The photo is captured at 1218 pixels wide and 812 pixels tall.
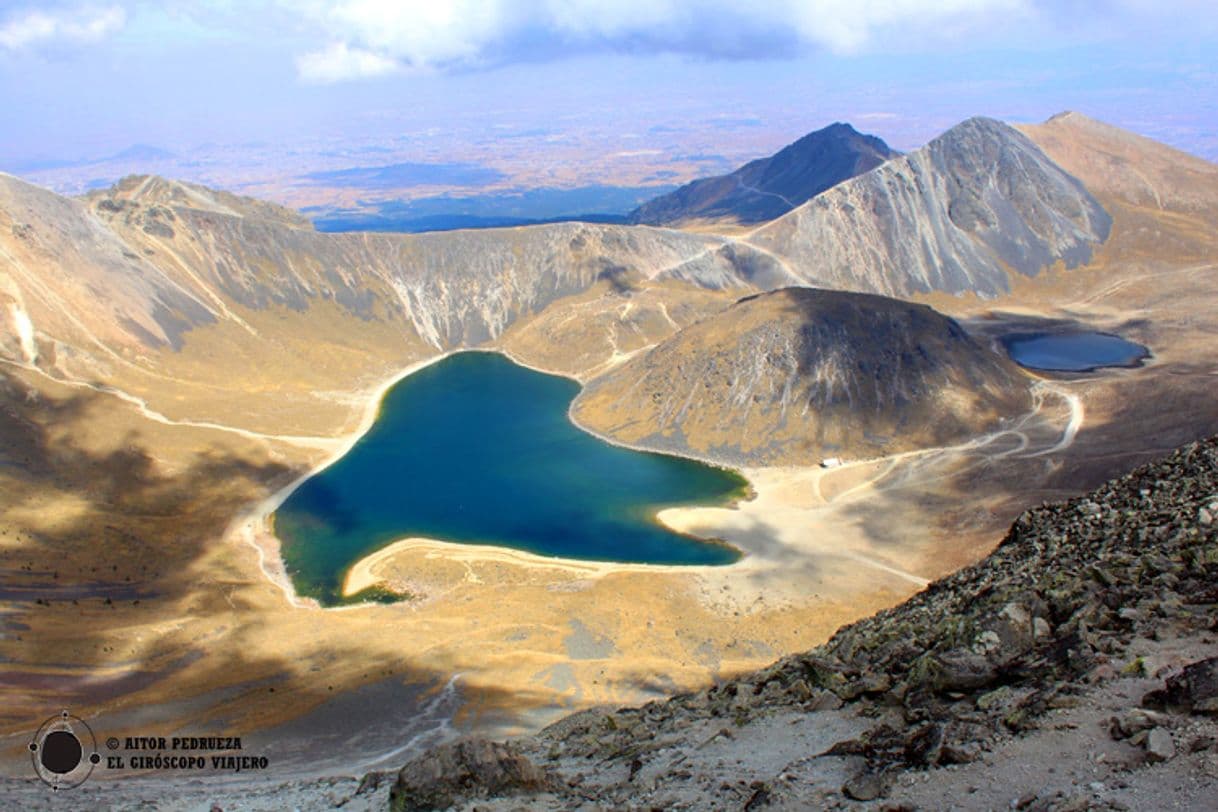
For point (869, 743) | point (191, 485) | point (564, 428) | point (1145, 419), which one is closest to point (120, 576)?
point (191, 485)

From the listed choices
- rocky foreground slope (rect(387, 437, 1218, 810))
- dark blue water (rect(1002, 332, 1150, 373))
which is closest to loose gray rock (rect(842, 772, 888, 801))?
rocky foreground slope (rect(387, 437, 1218, 810))

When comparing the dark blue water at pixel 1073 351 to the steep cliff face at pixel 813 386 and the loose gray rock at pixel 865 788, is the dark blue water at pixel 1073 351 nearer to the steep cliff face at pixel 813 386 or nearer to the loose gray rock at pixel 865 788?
the steep cliff face at pixel 813 386

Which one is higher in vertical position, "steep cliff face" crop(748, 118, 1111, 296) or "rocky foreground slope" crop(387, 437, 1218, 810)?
"steep cliff face" crop(748, 118, 1111, 296)

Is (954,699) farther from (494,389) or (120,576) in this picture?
(494,389)

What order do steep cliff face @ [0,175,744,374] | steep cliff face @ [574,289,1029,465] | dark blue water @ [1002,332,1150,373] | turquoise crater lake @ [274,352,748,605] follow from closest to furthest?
turquoise crater lake @ [274,352,748,605], steep cliff face @ [574,289,1029,465], steep cliff face @ [0,175,744,374], dark blue water @ [1002,332,1150,373]

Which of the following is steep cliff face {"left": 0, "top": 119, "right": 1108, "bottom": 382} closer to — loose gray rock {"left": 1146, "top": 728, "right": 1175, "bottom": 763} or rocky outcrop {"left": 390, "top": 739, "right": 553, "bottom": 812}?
rocky outcrop {"left": 390, "top": 739, "right": 553, "bottom": 812}

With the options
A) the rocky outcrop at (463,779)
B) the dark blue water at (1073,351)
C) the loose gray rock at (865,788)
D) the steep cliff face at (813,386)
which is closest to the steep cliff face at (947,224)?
the dark blue water at (1073,351)

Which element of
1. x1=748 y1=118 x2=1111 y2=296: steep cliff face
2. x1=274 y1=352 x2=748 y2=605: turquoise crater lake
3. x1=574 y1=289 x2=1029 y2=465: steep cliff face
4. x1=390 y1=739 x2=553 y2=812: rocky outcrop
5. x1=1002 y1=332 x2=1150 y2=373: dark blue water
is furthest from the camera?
x1=748 y1=118 x2=1111 y2=296: steep cliff face
